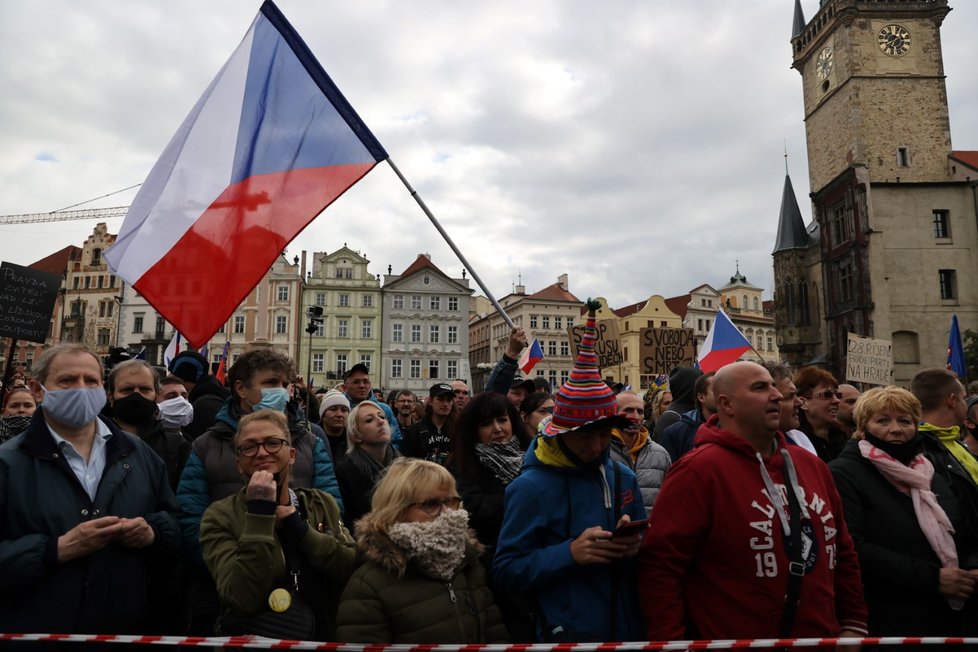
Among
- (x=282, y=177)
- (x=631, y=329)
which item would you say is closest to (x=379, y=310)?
(x=631, y=329)

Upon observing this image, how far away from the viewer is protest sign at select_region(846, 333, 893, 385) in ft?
38.7

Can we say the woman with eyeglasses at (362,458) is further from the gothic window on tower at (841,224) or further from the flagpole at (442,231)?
the gothic window on tower at (841,224)

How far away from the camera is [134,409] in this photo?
4426mm

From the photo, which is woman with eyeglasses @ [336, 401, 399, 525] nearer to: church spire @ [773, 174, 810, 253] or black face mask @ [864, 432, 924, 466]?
black face mask @ [864, 432, 924, 466]

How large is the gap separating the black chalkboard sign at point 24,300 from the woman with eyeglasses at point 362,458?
4.16 meters

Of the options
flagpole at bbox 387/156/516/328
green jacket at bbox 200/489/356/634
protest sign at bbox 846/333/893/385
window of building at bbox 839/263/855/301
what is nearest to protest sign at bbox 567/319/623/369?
protest sign at bbox 846/333/893/385

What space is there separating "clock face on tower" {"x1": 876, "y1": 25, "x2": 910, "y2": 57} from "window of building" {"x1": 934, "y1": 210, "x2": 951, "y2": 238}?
1068cm

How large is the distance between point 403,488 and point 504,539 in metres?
0.53

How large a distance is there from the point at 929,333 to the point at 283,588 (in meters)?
47.5

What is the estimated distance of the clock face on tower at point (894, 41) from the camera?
4609cm

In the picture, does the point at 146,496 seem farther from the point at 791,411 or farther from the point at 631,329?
the point at 631,329

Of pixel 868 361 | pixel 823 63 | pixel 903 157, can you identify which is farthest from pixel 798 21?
pixel 868 361

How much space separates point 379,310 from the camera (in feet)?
213

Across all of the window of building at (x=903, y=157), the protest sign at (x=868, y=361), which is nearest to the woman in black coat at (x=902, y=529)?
the protest sign at (x=868, y=361)
